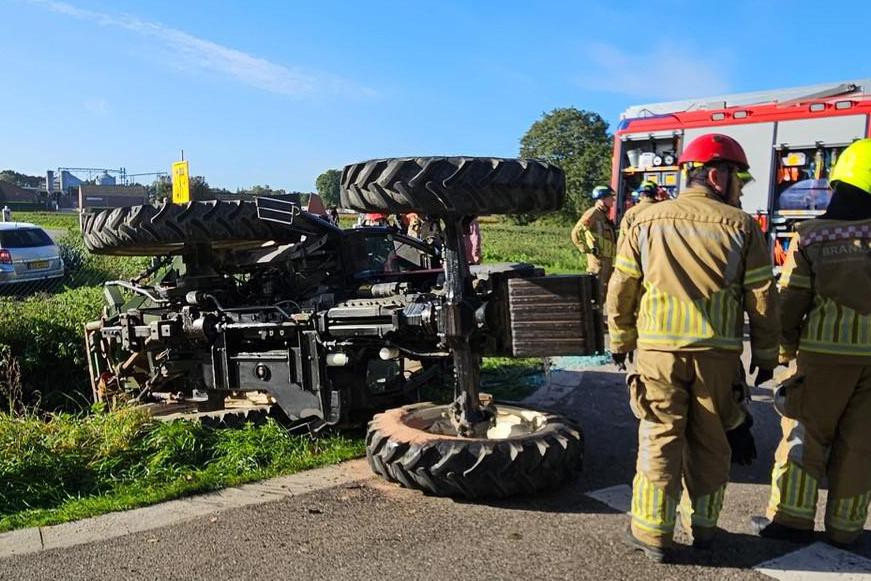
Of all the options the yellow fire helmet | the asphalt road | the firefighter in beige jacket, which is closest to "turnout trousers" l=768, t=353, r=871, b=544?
the asphalt road

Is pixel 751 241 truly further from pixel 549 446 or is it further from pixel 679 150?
pixel 679 150

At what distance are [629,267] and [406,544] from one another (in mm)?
1604

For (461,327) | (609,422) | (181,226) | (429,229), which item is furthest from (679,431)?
(181,226)

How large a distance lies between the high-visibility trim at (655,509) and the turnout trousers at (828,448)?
0.62 m

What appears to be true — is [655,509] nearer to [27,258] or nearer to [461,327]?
[461,327]

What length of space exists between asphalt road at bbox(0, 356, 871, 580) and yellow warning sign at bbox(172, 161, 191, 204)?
382cm

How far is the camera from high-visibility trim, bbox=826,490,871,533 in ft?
11.3

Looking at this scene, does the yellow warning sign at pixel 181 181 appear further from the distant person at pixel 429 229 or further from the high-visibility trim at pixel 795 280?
the high-visibility trim at pixel 795 280

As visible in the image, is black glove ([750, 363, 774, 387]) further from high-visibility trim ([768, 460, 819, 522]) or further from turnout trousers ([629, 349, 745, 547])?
high-visibility trim ([768, 460, 819, 522])

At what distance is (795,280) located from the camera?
3.57 metres

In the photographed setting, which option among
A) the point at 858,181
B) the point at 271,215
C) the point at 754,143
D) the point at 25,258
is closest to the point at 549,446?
the point at 858,181

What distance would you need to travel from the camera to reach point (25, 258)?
14.8 meters

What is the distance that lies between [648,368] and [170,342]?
3647mm

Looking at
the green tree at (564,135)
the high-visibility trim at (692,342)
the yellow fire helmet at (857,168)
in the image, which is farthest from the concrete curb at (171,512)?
the green tree at (564,135)
